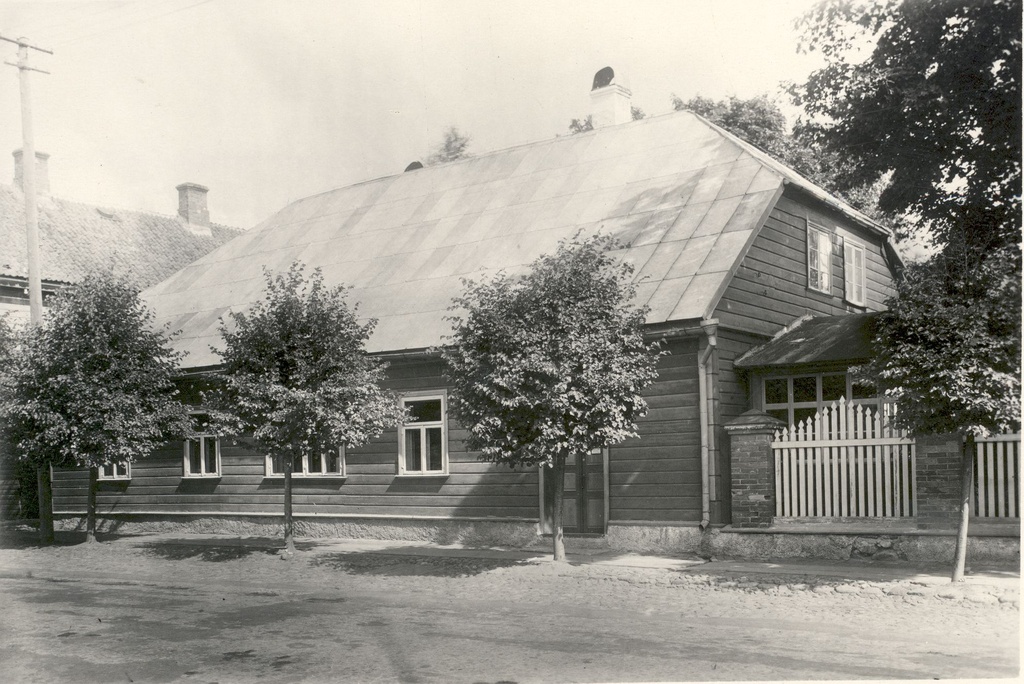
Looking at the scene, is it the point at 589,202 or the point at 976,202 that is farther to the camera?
the point at 589,202

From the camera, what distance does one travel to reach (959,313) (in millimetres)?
10953

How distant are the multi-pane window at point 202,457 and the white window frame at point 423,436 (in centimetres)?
491

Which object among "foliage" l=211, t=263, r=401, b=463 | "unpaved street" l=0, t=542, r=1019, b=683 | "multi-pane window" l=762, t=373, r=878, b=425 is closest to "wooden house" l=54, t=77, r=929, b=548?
"multi-pane window" l=762, t=373, r=878, b=425

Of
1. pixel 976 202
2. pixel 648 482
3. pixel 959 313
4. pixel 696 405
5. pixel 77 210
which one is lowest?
pixel 648 482

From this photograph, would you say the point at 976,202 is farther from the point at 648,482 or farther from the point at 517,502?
the point at 517,502

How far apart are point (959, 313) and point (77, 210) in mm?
29334

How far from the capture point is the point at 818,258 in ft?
63.2

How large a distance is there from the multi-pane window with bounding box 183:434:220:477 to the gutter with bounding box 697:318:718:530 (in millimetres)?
10843

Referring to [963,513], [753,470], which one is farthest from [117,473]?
[963,513]

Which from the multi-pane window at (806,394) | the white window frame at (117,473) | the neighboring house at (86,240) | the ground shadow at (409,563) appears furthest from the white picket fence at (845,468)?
the neighboring house at (86,240)

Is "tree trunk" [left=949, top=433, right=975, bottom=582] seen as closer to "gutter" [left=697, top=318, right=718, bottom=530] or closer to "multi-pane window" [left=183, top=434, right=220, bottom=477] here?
"gutter" [left=697, top=318, right=718, bottom=530]

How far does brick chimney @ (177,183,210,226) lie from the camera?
124 feet

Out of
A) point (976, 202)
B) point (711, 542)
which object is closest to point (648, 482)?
point (711, 542)

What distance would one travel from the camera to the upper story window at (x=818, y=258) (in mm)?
18828
